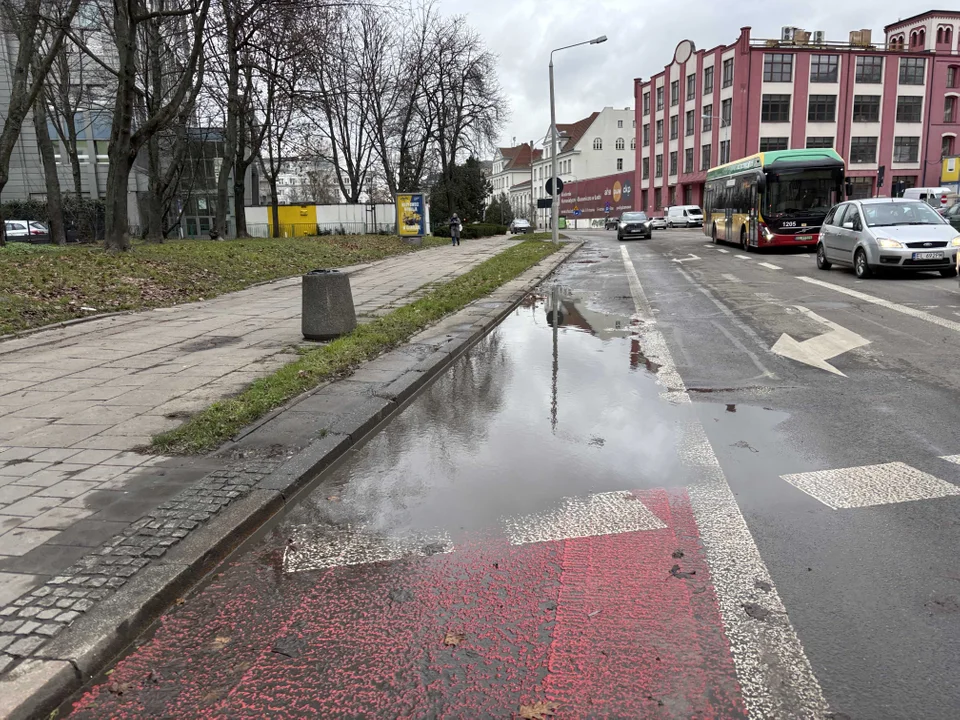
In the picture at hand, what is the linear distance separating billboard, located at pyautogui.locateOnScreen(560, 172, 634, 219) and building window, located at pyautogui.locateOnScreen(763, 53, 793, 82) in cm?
1714

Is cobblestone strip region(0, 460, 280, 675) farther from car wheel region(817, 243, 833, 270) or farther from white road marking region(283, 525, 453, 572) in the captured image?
car wheel region(817, 243, 833, 270)

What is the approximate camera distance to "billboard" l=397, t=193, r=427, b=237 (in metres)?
35.9

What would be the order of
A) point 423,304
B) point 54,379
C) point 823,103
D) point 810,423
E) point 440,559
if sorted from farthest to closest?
point 823,103
point 423,304
point 54,379
point 810,423
point 440,559

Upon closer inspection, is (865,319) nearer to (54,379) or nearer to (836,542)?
(836,542)

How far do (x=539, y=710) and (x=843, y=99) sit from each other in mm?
71543

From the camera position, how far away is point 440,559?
3.45m

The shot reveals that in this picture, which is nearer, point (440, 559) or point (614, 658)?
point (614, 658)

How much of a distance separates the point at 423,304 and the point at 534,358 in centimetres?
445

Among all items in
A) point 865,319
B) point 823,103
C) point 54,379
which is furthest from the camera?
point 823,103

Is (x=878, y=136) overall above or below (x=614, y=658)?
above

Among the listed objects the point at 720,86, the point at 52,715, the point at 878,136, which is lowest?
the point at 52,715

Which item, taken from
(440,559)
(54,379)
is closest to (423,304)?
(54,379)

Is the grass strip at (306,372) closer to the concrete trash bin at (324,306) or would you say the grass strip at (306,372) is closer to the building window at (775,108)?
the concrete trash bin at (324,306)

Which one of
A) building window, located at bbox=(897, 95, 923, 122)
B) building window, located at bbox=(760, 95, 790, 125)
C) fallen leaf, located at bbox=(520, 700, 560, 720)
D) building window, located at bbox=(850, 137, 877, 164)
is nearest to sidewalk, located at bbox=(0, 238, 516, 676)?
fallen leaf, located at bbox=(520, 700, 560, 720)
